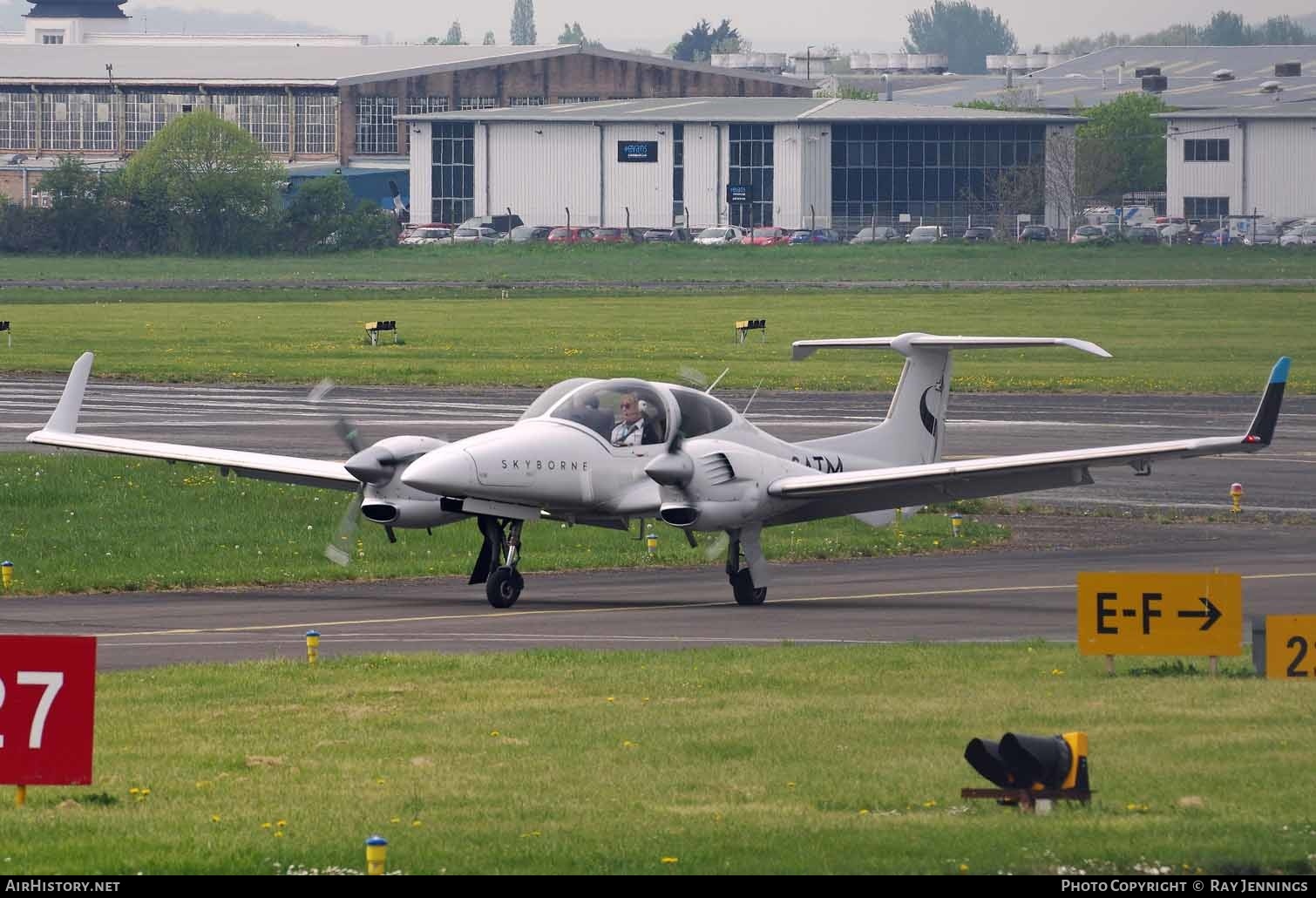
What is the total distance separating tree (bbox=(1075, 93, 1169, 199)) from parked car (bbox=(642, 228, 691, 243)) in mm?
33851

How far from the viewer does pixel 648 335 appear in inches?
2633

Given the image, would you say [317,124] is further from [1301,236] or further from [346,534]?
[346,534]

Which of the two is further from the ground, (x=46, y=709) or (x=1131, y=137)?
(x=1131, y=137)

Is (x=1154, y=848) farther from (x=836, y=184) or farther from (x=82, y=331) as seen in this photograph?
(x=836, y=184)

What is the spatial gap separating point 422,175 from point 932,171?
34167 mm

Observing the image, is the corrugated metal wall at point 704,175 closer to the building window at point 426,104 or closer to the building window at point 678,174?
the building window at point 678,174

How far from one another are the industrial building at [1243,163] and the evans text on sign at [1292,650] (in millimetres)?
111771

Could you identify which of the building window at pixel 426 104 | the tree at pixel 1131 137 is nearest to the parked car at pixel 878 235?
the tree at pixel 1131 137

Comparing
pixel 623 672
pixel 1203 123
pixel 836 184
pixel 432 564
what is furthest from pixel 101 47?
pixel 623 672

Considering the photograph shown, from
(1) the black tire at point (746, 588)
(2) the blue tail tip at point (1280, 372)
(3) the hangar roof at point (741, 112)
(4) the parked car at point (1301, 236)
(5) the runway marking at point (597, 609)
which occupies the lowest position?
(5) the runway marking at point (597, 609)

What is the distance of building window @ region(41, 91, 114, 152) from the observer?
146m

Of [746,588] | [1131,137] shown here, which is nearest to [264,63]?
[1131,137]

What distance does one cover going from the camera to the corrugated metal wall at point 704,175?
5098 inches
